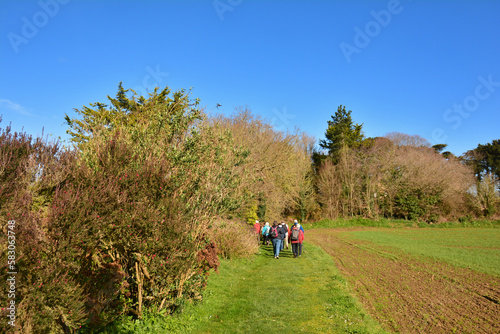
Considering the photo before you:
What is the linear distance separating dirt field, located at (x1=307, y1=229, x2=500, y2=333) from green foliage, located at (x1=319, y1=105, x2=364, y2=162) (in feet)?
116

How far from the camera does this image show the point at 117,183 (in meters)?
5.63

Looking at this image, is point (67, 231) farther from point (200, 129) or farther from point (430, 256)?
point (430, 256)

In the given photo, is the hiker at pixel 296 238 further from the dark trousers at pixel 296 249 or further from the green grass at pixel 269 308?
the green grass at pixel 269 308

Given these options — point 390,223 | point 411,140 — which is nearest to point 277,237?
point 390,223

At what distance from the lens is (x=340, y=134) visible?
166 feet

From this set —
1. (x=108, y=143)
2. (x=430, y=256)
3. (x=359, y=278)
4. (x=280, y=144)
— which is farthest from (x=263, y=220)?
(x=108, y=143)

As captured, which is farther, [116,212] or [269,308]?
[269,308]

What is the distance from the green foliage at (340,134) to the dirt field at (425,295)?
35.4 metres

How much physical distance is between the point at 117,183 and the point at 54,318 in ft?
7.31

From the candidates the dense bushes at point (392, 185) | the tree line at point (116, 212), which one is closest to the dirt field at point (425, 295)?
the tree line at point (116, 212)

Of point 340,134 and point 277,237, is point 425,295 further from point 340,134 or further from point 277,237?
point 340,134


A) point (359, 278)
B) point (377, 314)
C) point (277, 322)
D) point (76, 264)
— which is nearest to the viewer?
point (76, 264)

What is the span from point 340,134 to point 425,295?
42453mm

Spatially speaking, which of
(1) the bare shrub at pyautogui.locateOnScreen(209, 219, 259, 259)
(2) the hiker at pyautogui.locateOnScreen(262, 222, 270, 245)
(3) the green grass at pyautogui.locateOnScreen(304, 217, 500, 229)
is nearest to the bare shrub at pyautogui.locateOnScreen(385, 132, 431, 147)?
(3) the green grass at pyautogui.locateOnScreen(304, 217, 500, 229)
